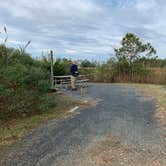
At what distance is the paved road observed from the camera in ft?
15.2

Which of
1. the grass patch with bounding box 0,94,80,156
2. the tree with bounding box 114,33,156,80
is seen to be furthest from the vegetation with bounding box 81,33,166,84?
the grass patch with bounding box 0,94,80,156

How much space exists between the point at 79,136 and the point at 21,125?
1.81 meters

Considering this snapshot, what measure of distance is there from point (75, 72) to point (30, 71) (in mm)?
8238

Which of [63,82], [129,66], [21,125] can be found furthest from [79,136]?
[129,66]

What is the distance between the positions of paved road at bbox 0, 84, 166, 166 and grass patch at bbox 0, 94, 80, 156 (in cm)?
24

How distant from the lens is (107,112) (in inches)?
360

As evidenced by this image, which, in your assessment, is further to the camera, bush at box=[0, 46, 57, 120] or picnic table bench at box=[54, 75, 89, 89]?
picnic table bench at box=[54, 75, 89, 89]

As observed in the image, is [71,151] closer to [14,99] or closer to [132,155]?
[132,155]

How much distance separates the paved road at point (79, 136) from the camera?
15.2 feet

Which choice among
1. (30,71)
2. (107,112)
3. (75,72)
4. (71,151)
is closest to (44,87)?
(30,71)

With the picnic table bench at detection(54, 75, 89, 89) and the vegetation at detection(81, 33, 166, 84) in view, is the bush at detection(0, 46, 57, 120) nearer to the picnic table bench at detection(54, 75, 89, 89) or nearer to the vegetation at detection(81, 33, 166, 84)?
the picnic table bench at detection(54, 75, 89, 89)

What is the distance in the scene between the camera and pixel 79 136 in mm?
5977

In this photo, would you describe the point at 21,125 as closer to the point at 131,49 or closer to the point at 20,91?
the point at 20,91

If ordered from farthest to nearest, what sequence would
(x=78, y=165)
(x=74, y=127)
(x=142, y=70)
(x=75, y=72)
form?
(x=142, y=70) → (x=75, y=72) → (x=74, y=127) → (x=78, y=165)
